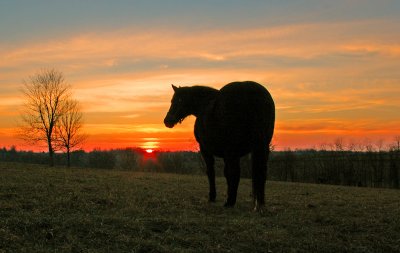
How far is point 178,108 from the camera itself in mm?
13734

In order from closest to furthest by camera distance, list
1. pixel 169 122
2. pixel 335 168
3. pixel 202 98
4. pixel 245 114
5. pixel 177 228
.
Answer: pixel 177 228 < pixel 245 114 < pixel 202 98 < pixel 169 122 < pixel 335 168

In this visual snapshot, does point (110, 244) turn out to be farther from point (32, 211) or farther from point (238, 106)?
point (238, 106)

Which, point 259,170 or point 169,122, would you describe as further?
point 169,122

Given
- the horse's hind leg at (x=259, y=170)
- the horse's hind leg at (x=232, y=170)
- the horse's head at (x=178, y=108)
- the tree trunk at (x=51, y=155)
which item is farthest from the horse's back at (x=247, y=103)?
the tree trunk at (x=51, y=155)

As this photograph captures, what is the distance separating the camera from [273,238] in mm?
8539

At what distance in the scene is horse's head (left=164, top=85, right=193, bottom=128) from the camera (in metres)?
13.6

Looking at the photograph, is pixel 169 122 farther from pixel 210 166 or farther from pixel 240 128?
pixel 240 128

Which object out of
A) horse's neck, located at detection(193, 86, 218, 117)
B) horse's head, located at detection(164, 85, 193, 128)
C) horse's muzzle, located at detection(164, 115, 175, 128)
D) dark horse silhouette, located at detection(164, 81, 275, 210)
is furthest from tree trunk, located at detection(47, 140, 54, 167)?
dark horse silhouette, located at detection(164, 81, 275, 210)

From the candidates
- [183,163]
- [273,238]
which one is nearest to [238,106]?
[273,238]

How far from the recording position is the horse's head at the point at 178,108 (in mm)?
13641

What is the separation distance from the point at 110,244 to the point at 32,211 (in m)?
3.53

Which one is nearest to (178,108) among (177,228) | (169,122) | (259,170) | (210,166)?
(169,122)

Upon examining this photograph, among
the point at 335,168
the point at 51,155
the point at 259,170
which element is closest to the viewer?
the point at 259,170

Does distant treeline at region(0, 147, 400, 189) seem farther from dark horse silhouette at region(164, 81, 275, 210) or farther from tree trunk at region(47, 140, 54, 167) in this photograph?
dark horse silhouette at region(164, 81, 275, 210)
